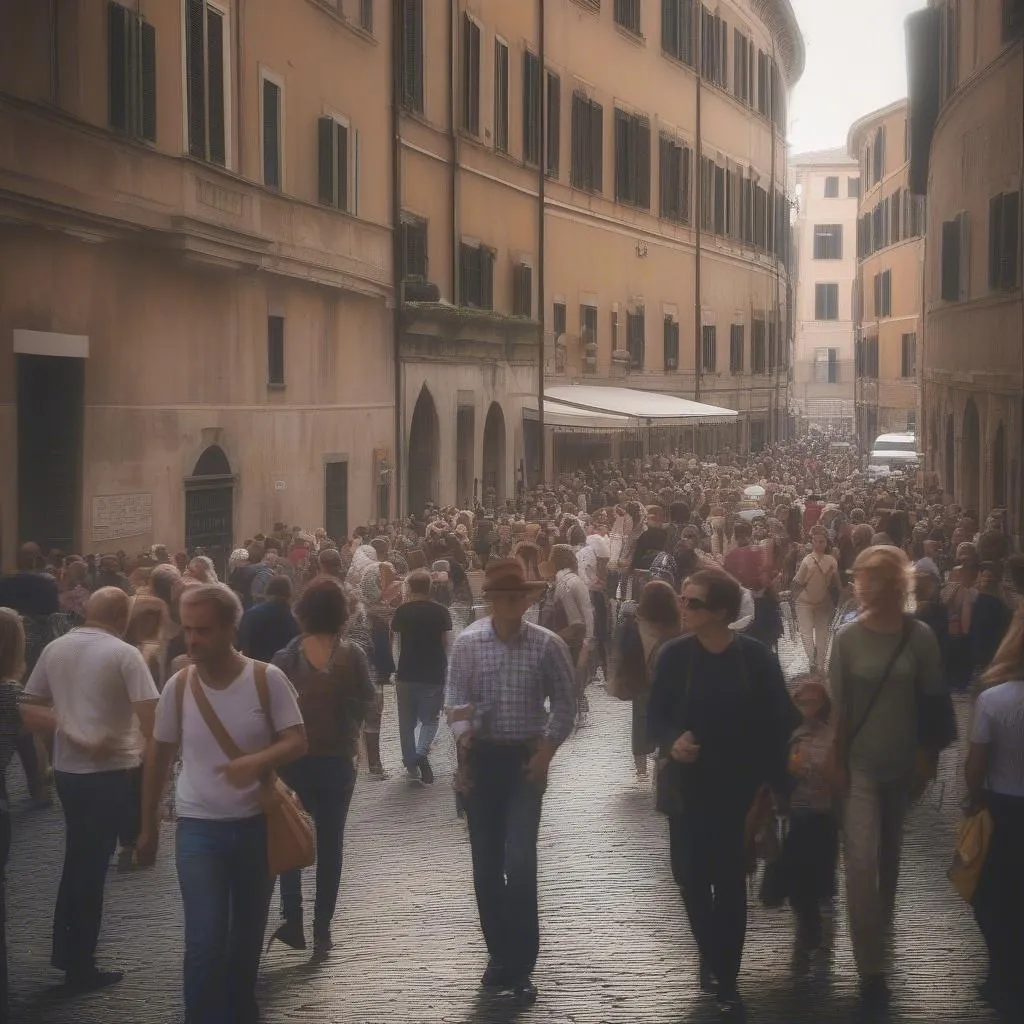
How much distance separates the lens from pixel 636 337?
146 ft

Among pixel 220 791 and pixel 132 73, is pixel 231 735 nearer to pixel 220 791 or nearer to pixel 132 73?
pixel 220 791

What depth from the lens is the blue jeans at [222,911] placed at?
6.37m

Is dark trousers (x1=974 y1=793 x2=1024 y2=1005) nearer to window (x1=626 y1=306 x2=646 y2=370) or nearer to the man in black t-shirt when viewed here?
the man in black t-shirt

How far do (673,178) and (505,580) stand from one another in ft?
131

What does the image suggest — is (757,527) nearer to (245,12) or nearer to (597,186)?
(245,12)

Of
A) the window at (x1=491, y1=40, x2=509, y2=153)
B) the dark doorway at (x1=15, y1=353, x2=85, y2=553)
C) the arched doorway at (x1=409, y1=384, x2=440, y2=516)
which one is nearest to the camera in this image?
the dark doorway at (x1=15, y1=353, x2=85, y2=553)

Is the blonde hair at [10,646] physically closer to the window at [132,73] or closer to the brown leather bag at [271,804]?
the brown leather bag at [271,804]

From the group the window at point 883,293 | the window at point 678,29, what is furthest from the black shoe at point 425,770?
the window at point 883,293

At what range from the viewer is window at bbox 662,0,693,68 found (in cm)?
4547

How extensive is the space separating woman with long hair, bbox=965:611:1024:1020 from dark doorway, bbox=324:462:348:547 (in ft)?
64.6

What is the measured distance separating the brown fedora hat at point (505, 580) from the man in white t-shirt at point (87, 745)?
1.34m

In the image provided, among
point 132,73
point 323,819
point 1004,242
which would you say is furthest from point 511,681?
point 1004,242

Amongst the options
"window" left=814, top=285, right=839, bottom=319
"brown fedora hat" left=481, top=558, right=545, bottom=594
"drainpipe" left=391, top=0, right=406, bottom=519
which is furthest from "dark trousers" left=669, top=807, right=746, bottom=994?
"window" left=814, top=285, right=839, bottom=319

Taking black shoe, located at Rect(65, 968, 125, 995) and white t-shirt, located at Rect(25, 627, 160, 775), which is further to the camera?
white t-shirt, located at Rect(25, 627, 160, 775)
